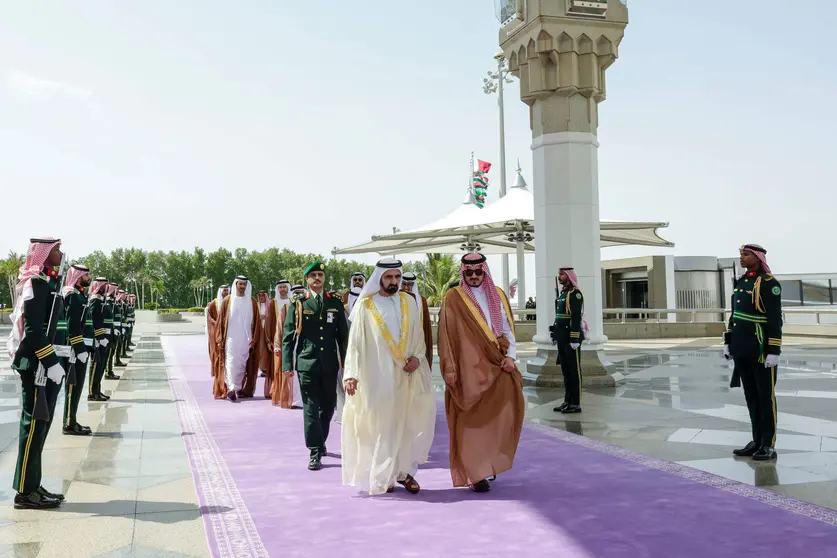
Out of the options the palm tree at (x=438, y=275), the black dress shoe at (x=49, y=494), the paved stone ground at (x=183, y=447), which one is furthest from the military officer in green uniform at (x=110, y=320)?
the palm tree at (x=438, y=275)

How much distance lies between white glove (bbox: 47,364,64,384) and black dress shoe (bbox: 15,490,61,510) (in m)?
0.78

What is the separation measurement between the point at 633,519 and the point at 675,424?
370cm

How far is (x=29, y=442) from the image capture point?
16.0ft

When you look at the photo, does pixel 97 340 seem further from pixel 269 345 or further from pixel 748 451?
pixel 748 451

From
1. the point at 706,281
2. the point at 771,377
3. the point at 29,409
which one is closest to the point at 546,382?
the point at 771,377

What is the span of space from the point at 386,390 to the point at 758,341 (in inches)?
124

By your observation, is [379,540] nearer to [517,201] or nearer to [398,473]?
[398,473]

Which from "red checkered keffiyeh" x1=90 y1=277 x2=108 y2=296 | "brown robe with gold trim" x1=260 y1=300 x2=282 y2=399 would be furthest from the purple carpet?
"red checkered keffiyeh" x1=90 y1=277 x2=108 y2=296

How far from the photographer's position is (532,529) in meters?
4.32

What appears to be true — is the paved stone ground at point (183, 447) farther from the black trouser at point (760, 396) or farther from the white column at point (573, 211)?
the white column at point (573, 211)

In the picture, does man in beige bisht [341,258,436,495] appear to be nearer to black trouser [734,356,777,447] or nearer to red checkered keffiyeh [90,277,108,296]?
black trouser [734,356,777,447]

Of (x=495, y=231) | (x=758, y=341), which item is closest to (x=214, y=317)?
(x=495, y=231)

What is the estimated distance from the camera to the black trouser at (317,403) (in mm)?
6133

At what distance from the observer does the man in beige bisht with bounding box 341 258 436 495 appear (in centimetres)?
532
